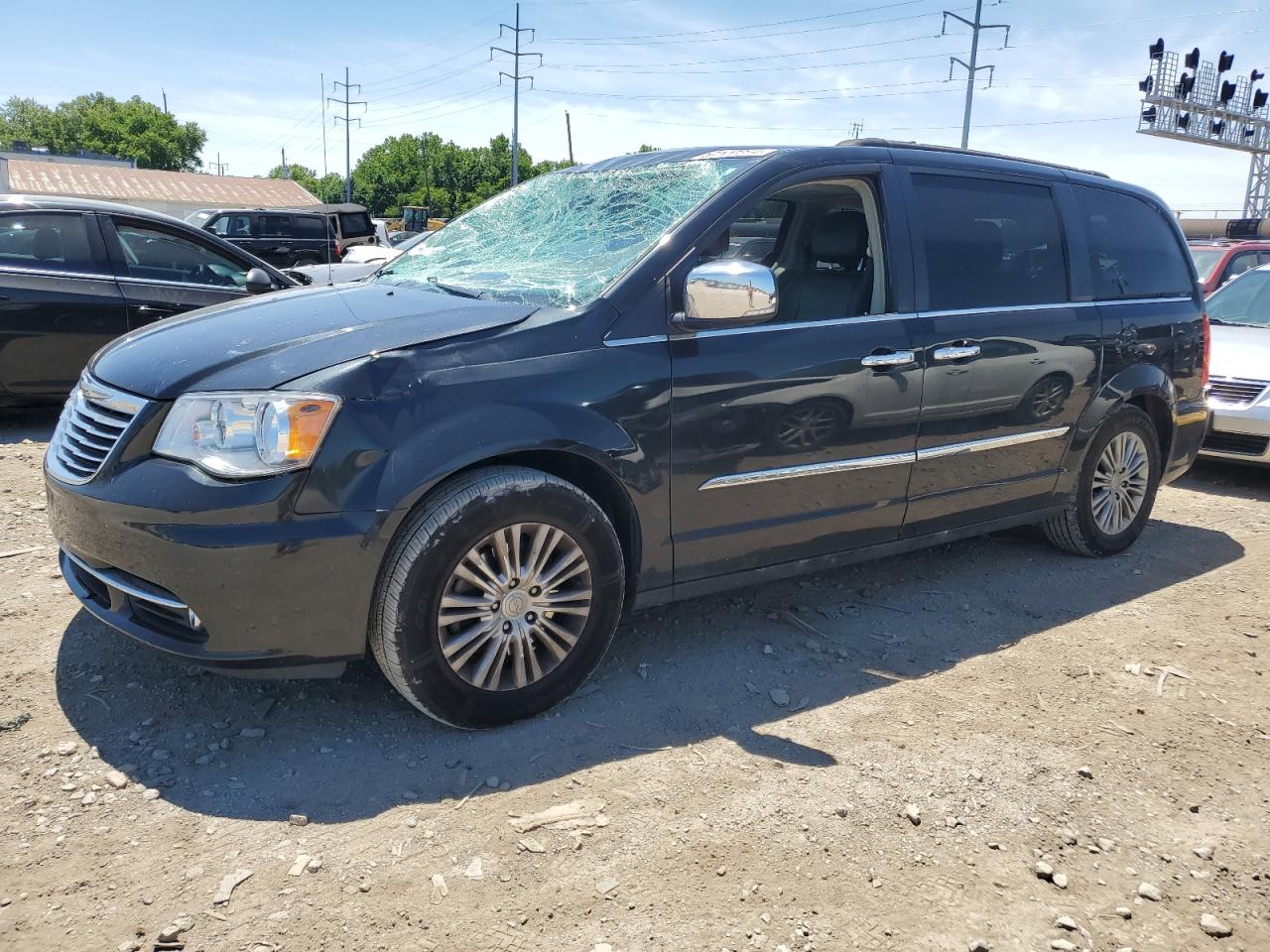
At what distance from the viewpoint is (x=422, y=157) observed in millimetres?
105750

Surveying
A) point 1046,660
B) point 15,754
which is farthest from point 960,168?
point 15,754

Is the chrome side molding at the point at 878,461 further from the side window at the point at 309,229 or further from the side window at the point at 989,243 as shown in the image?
the side window at the point at 309,229

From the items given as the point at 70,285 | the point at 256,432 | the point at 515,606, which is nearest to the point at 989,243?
the point at 515,606

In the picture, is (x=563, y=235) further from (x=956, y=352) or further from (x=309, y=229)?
(x=309, y=229)

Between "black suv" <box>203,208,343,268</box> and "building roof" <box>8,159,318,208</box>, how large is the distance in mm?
27544

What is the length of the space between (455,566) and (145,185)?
5627 cm

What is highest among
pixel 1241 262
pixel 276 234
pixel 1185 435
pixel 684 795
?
pixel 276 234

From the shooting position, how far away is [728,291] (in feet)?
10.3

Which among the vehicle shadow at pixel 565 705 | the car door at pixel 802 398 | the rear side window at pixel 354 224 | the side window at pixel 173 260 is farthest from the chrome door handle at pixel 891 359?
the rear side window at pixel 354 224

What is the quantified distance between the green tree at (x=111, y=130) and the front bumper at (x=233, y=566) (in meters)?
99.1

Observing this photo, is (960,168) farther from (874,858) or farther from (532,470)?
(874,858)

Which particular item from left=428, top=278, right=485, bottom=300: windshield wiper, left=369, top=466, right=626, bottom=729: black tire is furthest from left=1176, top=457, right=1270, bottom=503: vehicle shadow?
left=428, top=278, right=485, bottom=300: windshield wiper

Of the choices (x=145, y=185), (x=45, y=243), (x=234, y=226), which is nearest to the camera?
(x=45, y=243)

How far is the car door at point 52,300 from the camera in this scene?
653 cm
